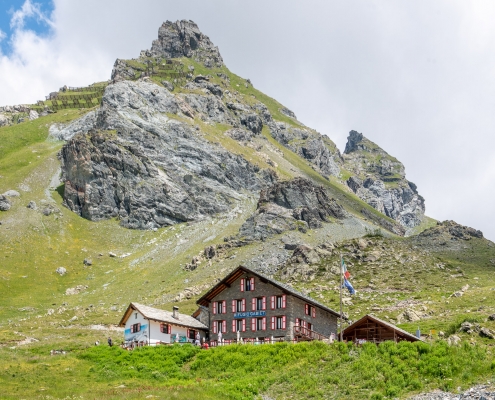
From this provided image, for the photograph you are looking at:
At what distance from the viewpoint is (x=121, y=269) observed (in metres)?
150

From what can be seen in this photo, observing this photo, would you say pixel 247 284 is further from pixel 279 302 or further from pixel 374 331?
pixel 374 331

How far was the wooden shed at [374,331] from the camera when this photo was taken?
189 feet

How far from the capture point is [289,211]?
16912cm

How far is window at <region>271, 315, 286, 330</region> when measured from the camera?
6519cm

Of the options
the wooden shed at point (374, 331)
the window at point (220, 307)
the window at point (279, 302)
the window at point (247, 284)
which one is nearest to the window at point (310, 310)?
the window at point (279, 302)

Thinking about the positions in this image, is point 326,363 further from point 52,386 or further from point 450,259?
point 450,259

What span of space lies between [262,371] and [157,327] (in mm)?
23845

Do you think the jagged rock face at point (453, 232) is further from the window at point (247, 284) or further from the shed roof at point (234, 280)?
the window at point (247, 284)

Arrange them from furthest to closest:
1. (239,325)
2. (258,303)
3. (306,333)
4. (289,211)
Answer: (289,211)
(239,325)
(258,303)
(306,333)

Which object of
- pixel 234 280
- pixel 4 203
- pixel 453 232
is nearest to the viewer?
pixel 234 280

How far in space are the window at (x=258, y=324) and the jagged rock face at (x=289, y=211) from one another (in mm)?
85572

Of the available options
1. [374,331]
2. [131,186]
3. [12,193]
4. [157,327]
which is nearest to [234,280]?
[157,327]

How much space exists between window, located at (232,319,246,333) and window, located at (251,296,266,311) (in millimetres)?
2302

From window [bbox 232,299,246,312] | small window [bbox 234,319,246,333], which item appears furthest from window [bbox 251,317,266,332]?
window [bbox 232,299,246,312]
